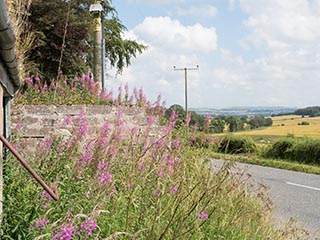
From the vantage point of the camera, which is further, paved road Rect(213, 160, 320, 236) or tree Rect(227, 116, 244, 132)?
tree Rect(227, 116, 244, 132)

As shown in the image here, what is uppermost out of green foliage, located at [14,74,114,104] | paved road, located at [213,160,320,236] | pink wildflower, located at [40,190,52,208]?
green foliage, located at [14,74,114,104]

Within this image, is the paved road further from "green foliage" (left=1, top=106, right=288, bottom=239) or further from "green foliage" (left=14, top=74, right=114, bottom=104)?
"green foliage" (left=14, top=74, right=114, bottom=104)

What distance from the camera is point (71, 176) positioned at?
4457mm

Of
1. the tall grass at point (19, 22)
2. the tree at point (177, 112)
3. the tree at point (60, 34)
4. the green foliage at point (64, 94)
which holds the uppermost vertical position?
the tree at point (60, 34)

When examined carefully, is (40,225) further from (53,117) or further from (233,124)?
(233,124)

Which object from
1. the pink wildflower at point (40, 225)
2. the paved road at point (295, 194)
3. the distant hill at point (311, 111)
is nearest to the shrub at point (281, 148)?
the paved road at point (295, 194)

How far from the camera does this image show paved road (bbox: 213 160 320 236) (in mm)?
7634

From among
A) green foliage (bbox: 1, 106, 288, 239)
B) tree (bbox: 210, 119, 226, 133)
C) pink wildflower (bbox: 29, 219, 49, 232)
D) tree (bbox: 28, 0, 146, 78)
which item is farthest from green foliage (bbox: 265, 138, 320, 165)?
pink wildflower (bbox: 29, 219, 49, 232)

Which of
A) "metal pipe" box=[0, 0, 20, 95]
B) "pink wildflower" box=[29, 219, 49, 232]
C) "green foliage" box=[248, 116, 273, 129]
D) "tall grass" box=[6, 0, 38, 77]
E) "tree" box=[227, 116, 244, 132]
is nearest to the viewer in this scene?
"metal pipe" box=[0, 0, 20, 95]

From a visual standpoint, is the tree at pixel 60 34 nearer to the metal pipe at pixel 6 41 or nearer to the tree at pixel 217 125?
the tree at pixel 217 125

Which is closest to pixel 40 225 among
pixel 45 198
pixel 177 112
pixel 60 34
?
pixel 45 198

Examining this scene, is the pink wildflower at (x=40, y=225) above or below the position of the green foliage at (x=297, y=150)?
above

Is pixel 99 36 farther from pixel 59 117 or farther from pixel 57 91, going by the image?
pixel 59 117

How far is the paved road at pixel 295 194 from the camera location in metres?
7.63
